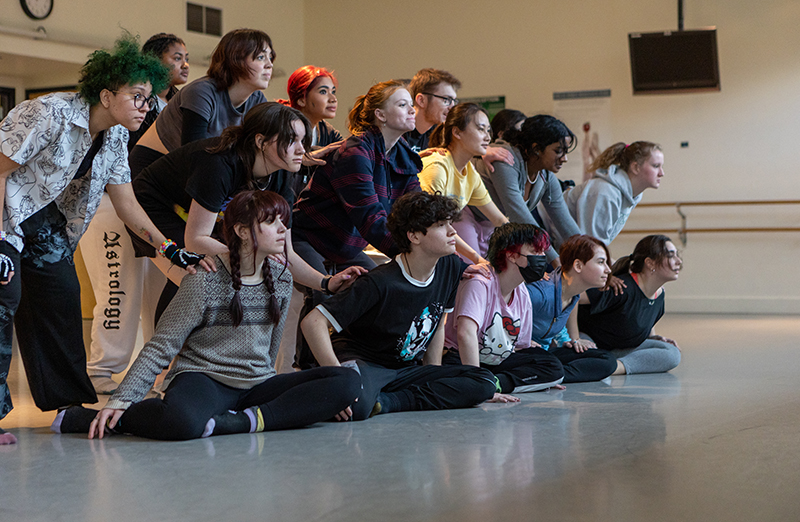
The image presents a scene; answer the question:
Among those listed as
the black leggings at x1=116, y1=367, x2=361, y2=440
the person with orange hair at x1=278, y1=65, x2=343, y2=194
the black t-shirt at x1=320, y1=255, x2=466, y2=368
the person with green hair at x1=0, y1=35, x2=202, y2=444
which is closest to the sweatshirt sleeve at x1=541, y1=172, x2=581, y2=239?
the person with orange hair at x1=278, y1=65, x2=343, y2=194

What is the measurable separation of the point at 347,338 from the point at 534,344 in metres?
0.90

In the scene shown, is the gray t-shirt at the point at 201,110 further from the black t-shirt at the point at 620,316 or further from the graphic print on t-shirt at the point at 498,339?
the black t-shirt at the point at 620,316

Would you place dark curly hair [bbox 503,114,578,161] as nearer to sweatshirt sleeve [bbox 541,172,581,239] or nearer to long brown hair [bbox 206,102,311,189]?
sweatshirt sleeve [bbox 541,172,581,239]

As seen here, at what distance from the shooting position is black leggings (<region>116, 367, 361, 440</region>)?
87.4 inches

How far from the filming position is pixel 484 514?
1596mm

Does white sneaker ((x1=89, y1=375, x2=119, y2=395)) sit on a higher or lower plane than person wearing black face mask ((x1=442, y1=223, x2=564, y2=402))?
lower

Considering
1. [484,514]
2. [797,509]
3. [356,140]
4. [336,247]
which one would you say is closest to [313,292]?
[336,247]

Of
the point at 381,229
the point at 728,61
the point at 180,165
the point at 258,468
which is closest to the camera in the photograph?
the point at 258,468

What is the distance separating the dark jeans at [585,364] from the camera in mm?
3422

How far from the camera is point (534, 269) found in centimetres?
307

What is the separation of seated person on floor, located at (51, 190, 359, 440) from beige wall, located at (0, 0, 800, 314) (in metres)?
4.79

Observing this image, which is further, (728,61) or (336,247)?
(728,61)

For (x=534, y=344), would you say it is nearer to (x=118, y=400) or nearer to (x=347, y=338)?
(x=347, y=338)

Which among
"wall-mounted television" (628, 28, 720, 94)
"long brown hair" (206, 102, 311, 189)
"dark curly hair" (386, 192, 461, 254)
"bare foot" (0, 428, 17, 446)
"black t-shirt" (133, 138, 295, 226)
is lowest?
"bare foot" (0, 428, 17, 446)
